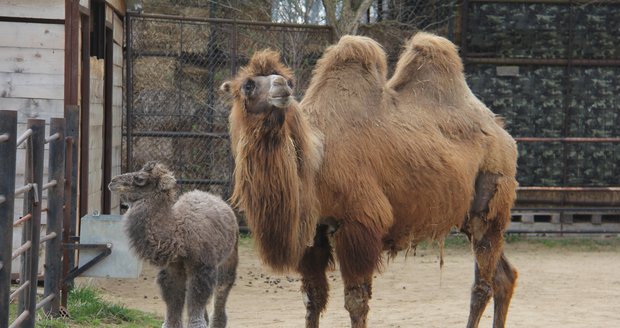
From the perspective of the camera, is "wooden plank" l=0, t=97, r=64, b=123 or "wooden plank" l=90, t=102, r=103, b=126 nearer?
"wooden plank" l=0, t=97, r=64, b=123

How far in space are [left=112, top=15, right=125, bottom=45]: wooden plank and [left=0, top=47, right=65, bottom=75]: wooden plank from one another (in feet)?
7.68

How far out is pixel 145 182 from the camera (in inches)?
252

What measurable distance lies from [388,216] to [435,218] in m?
0.68

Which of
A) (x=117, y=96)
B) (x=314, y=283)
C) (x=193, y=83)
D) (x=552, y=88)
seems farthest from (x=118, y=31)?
(x=552, y=88)

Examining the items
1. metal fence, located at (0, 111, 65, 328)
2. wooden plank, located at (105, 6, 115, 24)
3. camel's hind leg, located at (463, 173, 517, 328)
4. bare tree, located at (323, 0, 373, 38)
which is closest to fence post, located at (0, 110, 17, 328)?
metal fence, located at (0, 111, 65, 328)

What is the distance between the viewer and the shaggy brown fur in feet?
20.7

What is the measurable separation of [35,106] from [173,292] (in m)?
2.81

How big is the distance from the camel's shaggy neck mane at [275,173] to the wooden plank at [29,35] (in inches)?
108

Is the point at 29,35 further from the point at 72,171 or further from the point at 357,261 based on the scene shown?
the point at 357,261

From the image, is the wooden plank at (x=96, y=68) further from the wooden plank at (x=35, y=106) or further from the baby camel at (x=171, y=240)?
the baby camel at (x=171, y=240)

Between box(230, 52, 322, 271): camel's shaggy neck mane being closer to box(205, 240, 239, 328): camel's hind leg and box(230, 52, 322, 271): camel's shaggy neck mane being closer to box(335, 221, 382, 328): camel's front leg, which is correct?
box(335, 221, 382, 328): camel's front leg

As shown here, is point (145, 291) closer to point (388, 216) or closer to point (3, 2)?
point (3, 2)

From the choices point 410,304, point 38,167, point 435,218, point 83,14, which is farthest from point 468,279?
point 38,167

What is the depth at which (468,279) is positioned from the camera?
10820 mm
